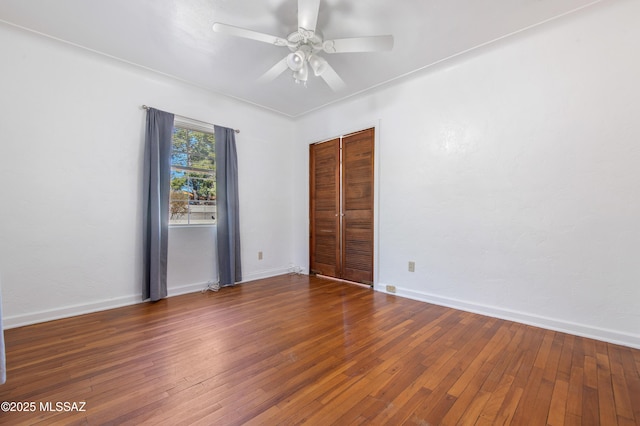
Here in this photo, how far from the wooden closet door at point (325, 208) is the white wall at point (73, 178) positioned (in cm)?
178

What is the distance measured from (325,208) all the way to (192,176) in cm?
194

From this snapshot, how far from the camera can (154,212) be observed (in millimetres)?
2988

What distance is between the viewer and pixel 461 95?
284 centimetres

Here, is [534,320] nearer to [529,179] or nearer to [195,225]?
[529,179]

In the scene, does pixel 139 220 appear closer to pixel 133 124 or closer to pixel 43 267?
pixel 43 267

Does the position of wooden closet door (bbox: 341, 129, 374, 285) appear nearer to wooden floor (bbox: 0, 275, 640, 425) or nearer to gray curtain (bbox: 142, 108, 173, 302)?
wooden floor (bbox: 0, 275, 640, 425)

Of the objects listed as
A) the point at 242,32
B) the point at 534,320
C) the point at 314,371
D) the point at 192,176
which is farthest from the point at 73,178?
the point at 534,320

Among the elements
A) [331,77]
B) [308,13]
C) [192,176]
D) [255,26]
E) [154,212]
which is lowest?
[154,212]

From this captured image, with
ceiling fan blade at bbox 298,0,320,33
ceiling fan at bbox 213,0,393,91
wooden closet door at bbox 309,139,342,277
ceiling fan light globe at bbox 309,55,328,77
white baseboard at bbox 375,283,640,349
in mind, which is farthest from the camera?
wooden closet door at bbox 309,139,342,277

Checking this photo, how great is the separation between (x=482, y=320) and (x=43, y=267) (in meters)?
4.14

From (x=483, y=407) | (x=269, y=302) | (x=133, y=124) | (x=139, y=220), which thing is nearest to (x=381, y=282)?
(x=269, y=302)

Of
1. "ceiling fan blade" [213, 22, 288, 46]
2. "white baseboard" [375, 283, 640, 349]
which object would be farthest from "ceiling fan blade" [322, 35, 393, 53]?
"white baseboard" [375, 283, 640, 349]

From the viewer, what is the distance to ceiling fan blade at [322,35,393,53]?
77.7 inches

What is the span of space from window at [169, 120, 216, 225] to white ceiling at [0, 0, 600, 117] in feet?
2.57
